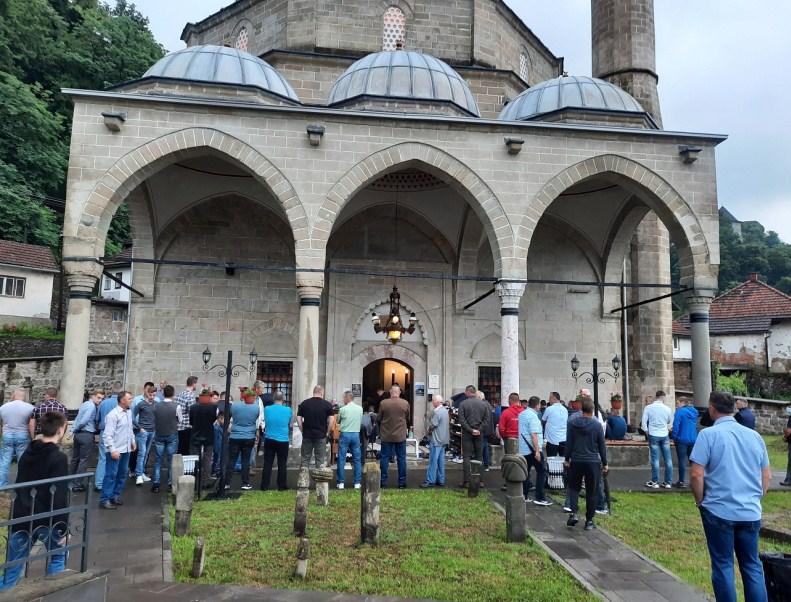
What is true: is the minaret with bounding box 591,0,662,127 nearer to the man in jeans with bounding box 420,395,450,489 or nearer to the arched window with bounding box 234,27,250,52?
the arched window with bounding box 234,27,250,52

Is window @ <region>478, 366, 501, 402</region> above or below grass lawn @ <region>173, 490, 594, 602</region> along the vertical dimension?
above

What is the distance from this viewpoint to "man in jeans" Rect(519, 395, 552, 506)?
7511mm

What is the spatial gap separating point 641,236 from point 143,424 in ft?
43.4

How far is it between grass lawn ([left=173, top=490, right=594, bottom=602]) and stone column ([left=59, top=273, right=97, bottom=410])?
4.70 m

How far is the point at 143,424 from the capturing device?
831cm

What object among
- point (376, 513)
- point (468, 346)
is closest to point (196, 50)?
point (468, 346)

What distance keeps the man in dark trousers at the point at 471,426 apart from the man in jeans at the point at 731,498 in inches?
182

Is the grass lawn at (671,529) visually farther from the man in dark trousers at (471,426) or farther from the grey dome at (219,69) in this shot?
the grey dome at (219,69)

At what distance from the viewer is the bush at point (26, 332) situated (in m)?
20.7

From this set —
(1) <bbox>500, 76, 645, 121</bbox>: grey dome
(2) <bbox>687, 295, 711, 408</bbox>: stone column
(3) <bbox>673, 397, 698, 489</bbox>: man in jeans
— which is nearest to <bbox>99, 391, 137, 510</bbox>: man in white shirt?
(3) <bbox>673, 397, 698, 489</bbox>: man in jeans

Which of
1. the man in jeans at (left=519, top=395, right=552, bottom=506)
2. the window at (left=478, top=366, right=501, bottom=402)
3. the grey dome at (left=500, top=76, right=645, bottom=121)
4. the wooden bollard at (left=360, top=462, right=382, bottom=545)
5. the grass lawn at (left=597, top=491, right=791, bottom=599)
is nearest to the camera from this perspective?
the grass lawn at (left=597, top=491, right=791, bottom=599)

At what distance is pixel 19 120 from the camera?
23734 mm

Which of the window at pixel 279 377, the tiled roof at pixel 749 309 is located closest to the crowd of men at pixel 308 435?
the window at pixel 279 377

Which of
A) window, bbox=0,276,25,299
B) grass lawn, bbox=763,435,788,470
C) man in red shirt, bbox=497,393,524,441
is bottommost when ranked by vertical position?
grass lawn, bbox=763,435,788,470
